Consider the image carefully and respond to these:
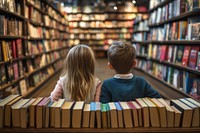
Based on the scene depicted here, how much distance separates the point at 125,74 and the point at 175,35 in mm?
2690

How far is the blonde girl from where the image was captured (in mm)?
1738

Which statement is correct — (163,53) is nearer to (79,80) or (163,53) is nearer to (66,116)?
(79,80)

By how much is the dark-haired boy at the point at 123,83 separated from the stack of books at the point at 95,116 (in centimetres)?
29

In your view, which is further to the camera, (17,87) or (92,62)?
(17,87)

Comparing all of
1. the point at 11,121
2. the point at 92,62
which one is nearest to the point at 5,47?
the point at 92,62

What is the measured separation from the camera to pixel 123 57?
1628mm

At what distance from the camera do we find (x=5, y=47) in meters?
3.17

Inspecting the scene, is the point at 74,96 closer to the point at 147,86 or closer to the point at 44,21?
the point at 147,86

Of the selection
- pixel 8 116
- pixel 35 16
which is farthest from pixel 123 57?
pixel 35 16

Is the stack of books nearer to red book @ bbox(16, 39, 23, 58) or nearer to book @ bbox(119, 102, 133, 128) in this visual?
book @ bbox(119, 102, 133, 128)

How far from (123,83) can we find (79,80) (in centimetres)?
36

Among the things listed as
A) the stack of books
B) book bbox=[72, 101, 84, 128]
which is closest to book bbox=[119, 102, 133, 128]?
the stack of books

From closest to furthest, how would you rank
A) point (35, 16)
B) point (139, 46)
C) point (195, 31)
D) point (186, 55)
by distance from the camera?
point (195, 31)
point (186, 55)
point (35, 16)
point (139, 46)

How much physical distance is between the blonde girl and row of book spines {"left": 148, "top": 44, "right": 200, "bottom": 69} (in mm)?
1812
